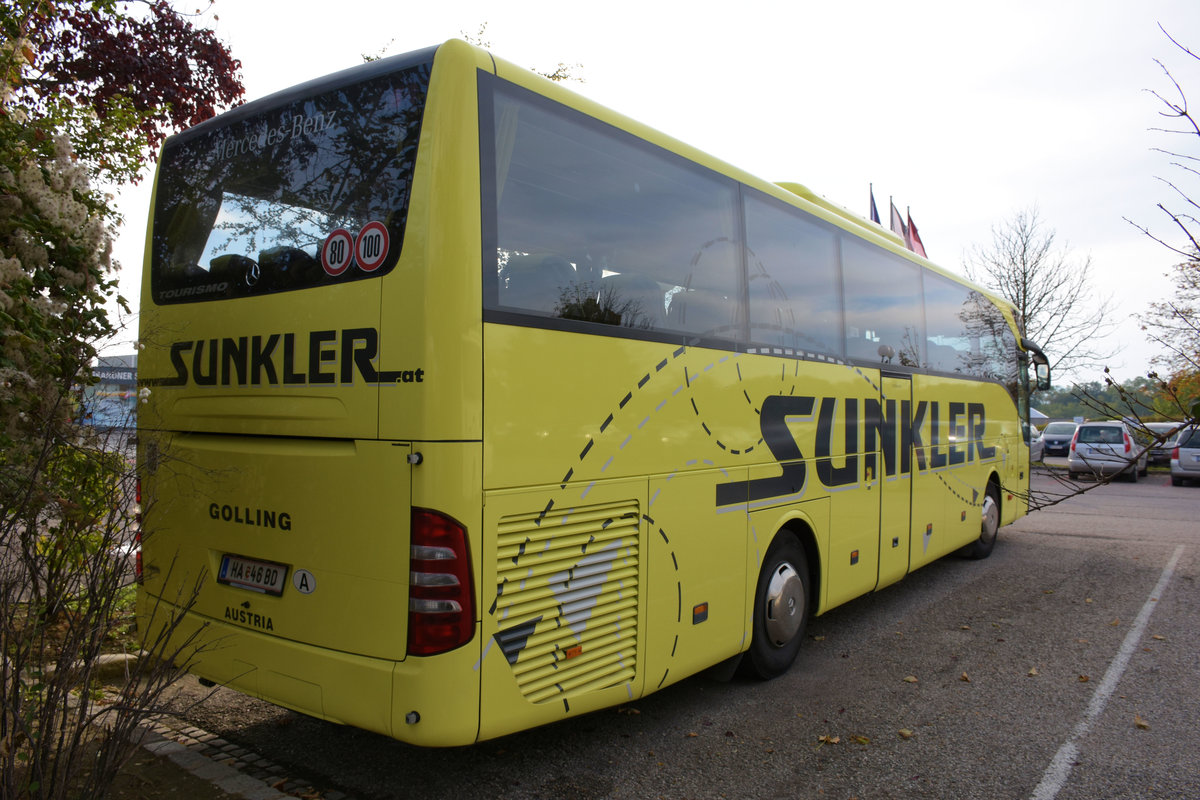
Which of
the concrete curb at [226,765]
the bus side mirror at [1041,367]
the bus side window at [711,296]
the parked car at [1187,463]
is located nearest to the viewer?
the concrete curb at [226,765]

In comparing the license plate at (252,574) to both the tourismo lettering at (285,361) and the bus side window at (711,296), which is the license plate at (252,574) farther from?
the bus side window at (711,296)

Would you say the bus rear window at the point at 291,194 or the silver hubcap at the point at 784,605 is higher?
the bus rear window at the point at 291,194

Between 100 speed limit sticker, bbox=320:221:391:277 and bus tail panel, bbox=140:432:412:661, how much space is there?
0.80 metres

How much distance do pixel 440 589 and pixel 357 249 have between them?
1.56 metres

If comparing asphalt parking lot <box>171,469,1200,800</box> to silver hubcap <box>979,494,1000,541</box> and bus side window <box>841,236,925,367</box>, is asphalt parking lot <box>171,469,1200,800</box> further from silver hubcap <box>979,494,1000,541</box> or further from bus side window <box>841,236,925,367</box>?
silver hubcap <box>979,494,1000,541</box>

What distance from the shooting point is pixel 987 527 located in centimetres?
1016

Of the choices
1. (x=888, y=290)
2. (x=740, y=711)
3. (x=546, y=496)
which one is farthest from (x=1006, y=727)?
(x=888, y=290)

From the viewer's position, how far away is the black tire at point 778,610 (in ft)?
17.5

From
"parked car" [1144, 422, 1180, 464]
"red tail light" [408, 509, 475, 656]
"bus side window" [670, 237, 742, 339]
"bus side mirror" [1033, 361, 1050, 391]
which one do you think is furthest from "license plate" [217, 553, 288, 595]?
"bus side mirror" [1033, 361, 1050, 391]

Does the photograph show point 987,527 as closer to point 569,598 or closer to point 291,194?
point 569,598

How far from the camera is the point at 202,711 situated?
15.6ft

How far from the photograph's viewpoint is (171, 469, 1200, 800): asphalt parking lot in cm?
396

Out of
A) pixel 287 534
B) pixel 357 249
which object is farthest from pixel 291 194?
pixel 287 534

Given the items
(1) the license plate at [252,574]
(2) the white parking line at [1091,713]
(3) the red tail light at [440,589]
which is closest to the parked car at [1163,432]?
(2) the white parking line at [1091,713]
